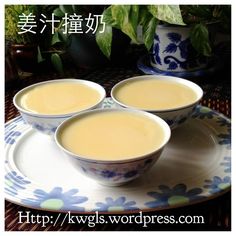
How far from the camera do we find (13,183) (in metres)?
0.59

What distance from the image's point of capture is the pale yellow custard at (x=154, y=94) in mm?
677

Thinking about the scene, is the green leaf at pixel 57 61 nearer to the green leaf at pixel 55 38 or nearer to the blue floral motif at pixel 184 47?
the green leaf at pixel 55 38

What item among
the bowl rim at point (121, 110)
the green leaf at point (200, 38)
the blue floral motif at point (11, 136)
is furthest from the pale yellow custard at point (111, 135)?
the green leaf at point (200, 38)

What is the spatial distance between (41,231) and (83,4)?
53 centimetres

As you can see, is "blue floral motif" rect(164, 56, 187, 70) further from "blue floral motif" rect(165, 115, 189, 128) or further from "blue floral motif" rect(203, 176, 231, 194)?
"blue floral motif" rect(203, 176, 231, 194)

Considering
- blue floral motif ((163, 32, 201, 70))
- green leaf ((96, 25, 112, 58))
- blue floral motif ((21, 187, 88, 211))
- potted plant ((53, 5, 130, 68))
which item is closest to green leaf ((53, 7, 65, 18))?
potted plant ((53, 5, 130, 68))

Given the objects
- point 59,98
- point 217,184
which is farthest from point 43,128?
point 217,184

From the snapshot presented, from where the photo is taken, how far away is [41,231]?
54 centimetres

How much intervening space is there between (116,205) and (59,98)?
0.86ft

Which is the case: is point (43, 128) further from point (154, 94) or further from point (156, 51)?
point (156, 51)

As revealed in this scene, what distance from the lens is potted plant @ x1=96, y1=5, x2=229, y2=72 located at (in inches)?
29.6

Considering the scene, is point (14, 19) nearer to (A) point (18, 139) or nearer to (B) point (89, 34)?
(B) point (89, 34)

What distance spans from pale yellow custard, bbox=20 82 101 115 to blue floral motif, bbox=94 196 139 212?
0.19m

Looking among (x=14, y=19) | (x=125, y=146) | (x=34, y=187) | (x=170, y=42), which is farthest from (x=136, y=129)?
(x=14, y=19)
